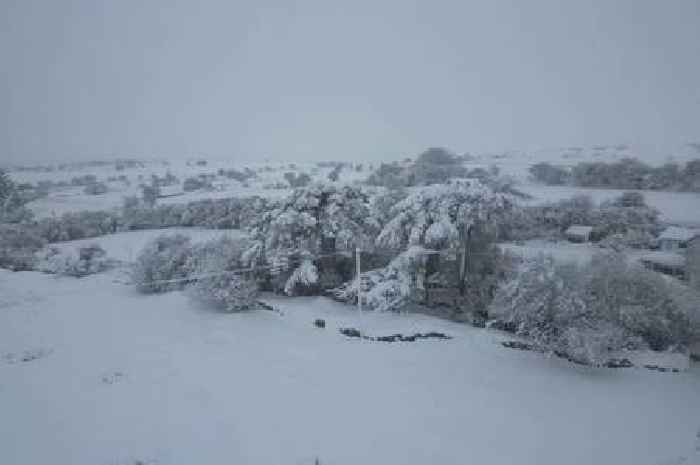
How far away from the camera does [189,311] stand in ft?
52.6

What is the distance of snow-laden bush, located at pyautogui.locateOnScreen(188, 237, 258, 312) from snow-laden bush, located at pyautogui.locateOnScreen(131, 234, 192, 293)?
144 cm

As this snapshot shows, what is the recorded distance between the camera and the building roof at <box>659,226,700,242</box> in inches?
889

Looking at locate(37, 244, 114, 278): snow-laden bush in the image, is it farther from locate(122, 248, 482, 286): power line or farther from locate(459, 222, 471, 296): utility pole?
locate(459, 222, 471, 296): utility pole

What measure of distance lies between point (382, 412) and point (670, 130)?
351 ft

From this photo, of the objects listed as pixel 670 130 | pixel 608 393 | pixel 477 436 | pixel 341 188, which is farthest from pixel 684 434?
pixel 670 130

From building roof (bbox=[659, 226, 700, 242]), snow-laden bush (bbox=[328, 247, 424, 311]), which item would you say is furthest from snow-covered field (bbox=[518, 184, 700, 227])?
snow-laden bush (bbox=[328, 247, 424, 311])

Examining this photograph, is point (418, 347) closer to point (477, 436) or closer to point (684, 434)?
point (477, 436)

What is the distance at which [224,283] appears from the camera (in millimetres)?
16047

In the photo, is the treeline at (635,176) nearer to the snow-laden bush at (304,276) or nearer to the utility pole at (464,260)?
the utility pole at (464,260)

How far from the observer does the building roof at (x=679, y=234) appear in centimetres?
2258

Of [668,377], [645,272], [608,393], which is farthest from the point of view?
[645,272]

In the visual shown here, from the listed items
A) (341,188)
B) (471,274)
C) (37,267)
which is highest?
(341,188)

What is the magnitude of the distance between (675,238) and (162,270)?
2611 centimetres

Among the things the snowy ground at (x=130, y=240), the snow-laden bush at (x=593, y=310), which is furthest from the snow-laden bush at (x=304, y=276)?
the snowy ground at (x=130, y=240)
